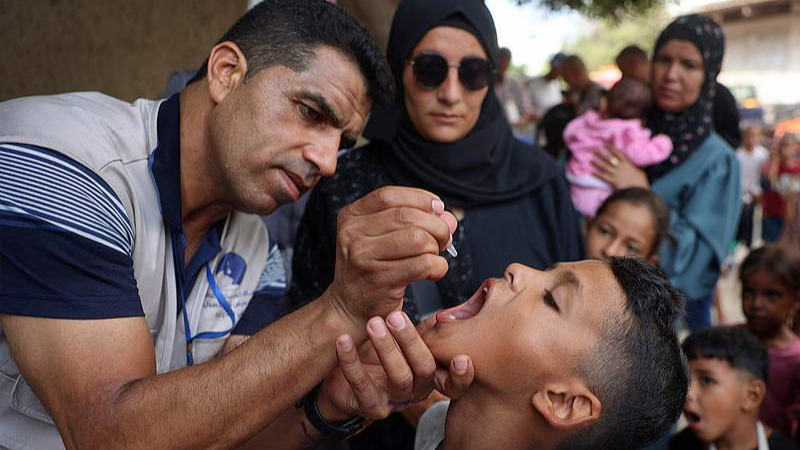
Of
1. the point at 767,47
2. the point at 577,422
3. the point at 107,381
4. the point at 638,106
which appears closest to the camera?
the point at 107,381

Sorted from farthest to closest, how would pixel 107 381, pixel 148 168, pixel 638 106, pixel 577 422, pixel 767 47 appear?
pixel 767 47
pixel 638 106
pixel 148 168
pixel 577 422
pixel 107 381

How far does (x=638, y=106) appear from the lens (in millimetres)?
4004

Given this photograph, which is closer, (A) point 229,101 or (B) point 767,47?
(A) point 229,101

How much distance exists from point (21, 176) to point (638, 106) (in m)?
3.34

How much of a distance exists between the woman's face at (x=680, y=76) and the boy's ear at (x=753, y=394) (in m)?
1.59

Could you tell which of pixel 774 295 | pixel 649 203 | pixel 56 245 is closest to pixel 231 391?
pixel 56 245

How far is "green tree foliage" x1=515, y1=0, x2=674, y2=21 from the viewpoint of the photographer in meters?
7.77

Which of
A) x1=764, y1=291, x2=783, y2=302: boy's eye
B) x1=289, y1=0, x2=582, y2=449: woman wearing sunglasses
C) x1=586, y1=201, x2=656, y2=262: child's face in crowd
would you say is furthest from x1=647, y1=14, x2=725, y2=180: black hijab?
x1=289, y1=0, x2=582, y2=449: woman wearing sunglasses

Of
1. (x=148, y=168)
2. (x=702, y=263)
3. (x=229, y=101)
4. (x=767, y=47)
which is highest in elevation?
(x=229, y=101)

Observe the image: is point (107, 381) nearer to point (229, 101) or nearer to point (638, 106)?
point (229, 101)

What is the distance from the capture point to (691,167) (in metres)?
3.74

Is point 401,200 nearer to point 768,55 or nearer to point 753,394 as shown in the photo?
point 753,394

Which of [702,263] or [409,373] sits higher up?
[409,373]

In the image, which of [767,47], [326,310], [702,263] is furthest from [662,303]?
[767,47]
